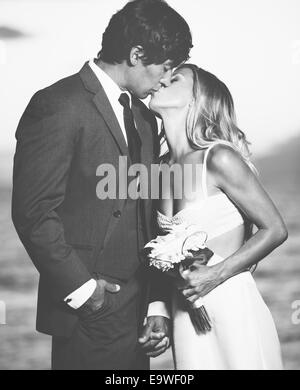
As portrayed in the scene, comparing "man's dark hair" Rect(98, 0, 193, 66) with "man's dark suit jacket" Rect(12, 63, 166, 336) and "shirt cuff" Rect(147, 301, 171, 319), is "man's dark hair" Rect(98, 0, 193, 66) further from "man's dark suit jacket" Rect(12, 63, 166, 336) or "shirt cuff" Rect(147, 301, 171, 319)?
"shirt cuff" Rect(147, 301, 171, 319)

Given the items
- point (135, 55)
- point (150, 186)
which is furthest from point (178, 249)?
point (135, 55)

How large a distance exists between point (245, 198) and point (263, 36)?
2.70 feet

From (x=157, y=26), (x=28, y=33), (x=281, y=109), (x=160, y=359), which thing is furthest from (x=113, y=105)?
(x=160, y=359)

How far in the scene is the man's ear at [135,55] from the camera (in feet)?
8.81

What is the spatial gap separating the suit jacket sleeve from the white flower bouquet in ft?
1.04

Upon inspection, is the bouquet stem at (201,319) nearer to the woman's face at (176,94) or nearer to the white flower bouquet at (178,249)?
the white flower bouquet at (178,249)

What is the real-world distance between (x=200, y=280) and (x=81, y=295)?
1.79 ft

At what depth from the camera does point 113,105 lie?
2.68m

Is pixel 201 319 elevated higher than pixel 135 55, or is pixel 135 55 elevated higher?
pixel 135 55

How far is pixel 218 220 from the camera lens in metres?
2.76

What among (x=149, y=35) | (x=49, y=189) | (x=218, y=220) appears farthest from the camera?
(x=218, y=220)

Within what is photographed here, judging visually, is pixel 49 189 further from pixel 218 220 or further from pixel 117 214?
pixel 218 220

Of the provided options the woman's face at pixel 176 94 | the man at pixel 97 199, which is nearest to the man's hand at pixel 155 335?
the man at pixel 97 199

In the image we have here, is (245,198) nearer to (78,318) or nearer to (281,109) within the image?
(281,109)
